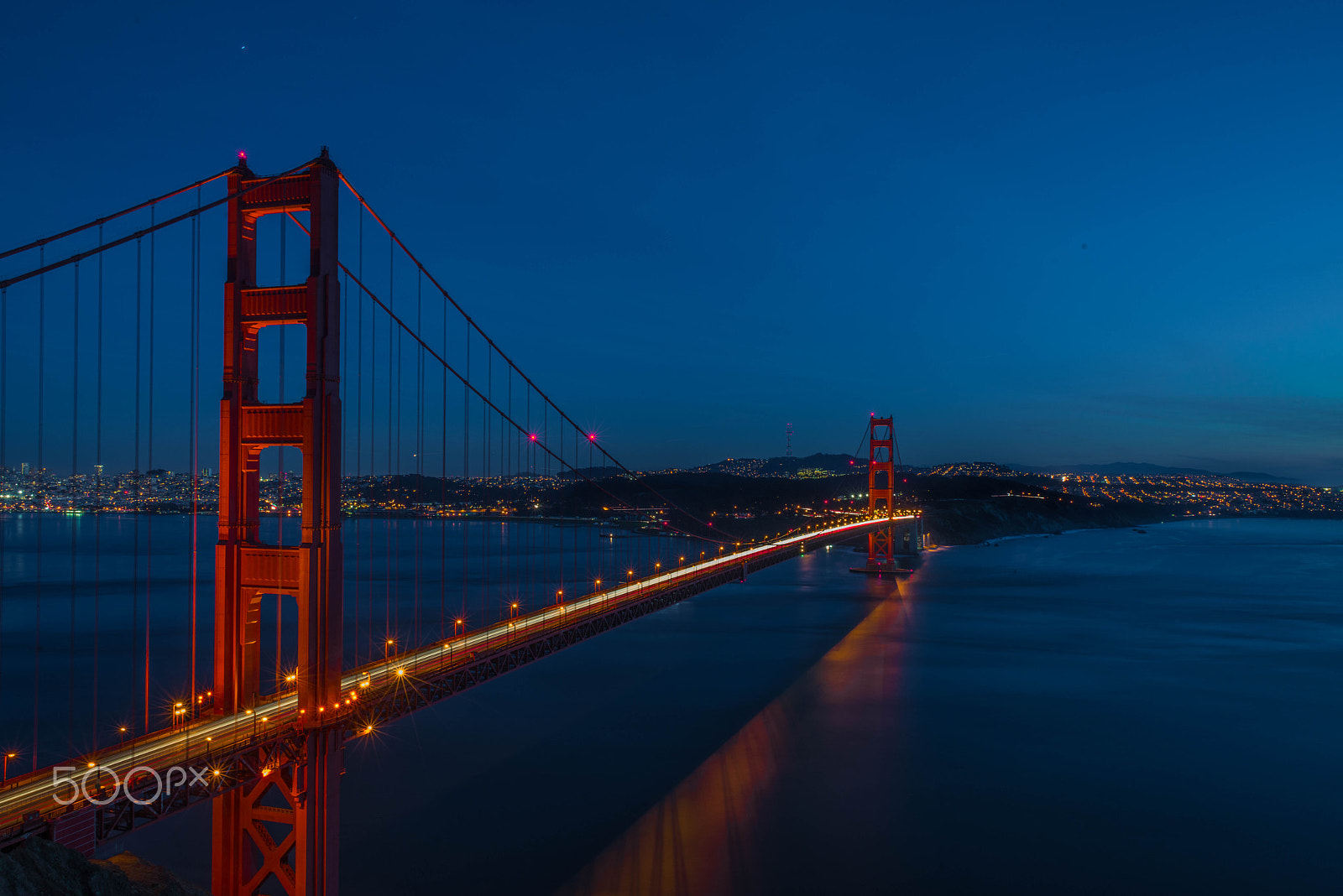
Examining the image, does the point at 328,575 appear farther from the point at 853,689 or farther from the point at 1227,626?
the point at 1227,626

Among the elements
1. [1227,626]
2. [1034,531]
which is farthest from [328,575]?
[1034,531]

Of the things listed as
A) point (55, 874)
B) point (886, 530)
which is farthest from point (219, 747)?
point (886, 530)

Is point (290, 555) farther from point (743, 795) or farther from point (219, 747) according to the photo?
point (743, 795)

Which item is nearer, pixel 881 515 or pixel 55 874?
pixel 55 874

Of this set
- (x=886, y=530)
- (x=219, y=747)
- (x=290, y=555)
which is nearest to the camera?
(x=219, y=747)

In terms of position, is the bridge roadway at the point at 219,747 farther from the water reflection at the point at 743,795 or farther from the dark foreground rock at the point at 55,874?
the water reflection at the point at 743,795
